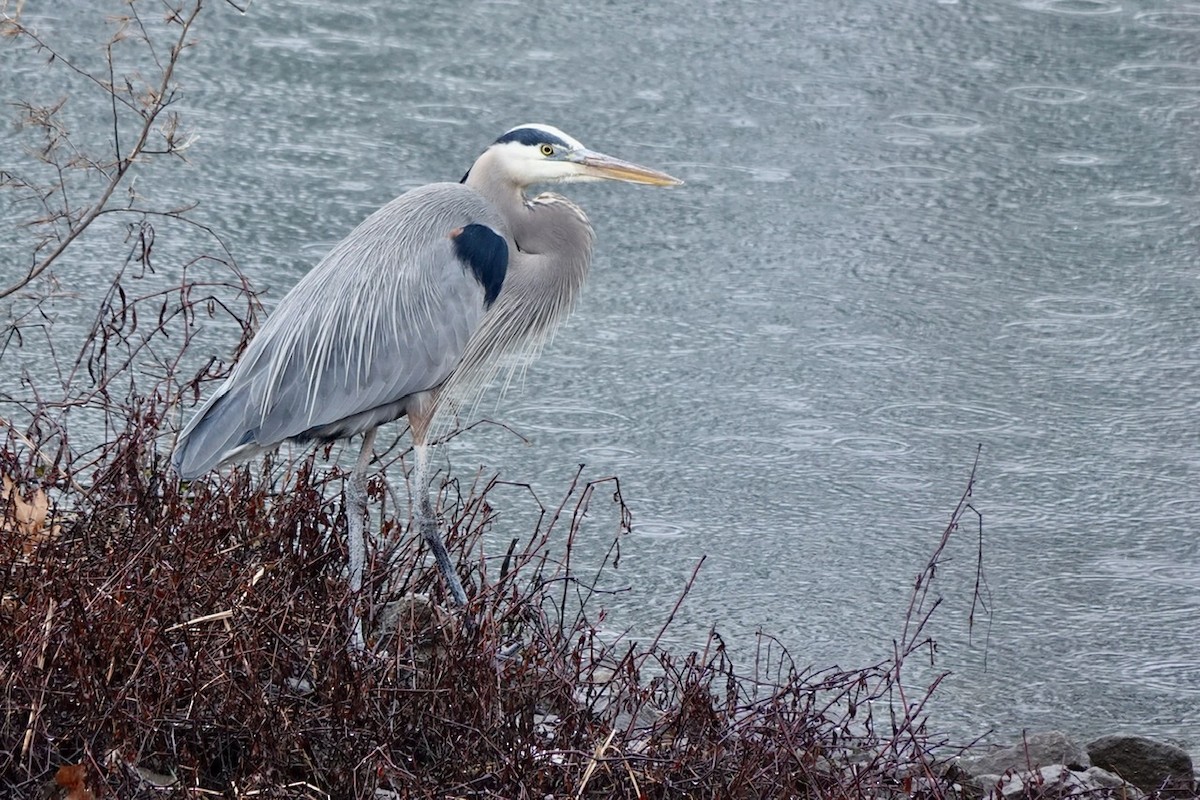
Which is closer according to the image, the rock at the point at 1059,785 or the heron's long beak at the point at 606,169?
the rock at the point at 1059,785

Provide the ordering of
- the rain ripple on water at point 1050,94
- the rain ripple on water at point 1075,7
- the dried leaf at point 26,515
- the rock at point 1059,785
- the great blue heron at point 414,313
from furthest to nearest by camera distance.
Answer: the rain ripple on water at point 1075,7 < the rain ripple on water at point 1050,94 < the great blue heron at point 414,313 < the dried leaf at point 26,515 < the rock at point 1059,785

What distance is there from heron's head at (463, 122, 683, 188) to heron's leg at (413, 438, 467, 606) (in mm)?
662

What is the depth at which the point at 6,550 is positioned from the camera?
327cm

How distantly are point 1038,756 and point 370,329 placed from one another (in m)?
1.69

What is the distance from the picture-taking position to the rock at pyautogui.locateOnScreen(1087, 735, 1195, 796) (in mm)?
3338

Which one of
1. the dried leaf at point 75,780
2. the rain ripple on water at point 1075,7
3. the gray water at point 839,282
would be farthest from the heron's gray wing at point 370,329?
the rain ripple on water at point 1075,7

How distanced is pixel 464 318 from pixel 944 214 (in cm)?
275

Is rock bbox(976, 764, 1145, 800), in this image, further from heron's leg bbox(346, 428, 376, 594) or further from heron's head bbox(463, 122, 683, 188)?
heron's head bbox(463, 122, 683, 188)

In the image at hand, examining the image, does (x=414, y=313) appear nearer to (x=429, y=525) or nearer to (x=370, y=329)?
(x=370, y=329)

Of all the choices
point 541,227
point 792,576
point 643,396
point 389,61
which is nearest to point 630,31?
point 389,61

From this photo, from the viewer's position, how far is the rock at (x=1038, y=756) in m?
3.30

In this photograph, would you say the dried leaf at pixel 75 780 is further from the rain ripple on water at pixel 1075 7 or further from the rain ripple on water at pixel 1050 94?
the rain ripple on water at pixel 1075 7

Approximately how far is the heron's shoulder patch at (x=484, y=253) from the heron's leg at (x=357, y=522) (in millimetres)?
514

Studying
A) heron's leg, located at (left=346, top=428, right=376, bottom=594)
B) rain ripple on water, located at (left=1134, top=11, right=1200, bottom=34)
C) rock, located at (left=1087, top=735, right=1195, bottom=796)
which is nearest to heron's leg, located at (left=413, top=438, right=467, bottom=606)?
heron's leg, located at (left=346, top=428, right=376, bottom=594)
